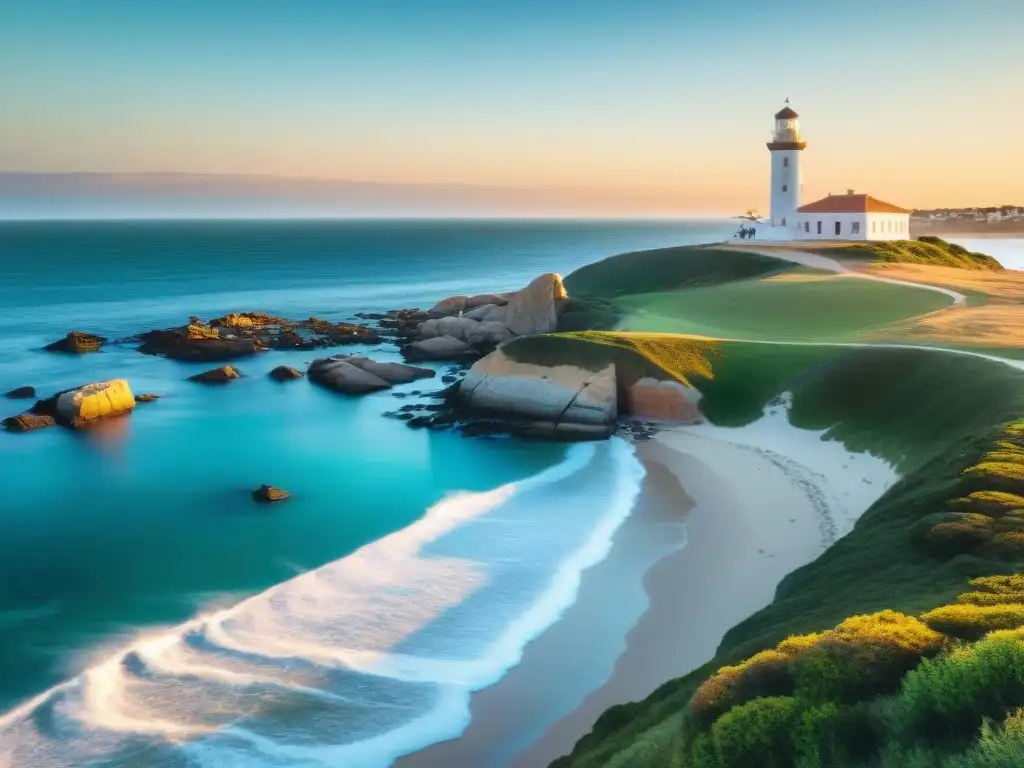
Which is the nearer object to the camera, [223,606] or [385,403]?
[223,606]

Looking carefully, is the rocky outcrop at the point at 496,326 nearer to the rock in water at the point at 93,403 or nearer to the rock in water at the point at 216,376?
the rock in water at the point at 216,376

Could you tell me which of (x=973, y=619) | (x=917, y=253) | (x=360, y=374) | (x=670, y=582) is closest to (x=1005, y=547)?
(x=973, y=619)

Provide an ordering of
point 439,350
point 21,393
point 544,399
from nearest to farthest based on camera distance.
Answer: point 544,399
point 21,393
point 439,350

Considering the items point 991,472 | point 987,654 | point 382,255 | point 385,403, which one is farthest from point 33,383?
point 382,255

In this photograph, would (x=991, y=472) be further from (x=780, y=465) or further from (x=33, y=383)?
(x=33, y=383)

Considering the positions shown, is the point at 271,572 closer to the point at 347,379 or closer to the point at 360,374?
the point at 347,379
